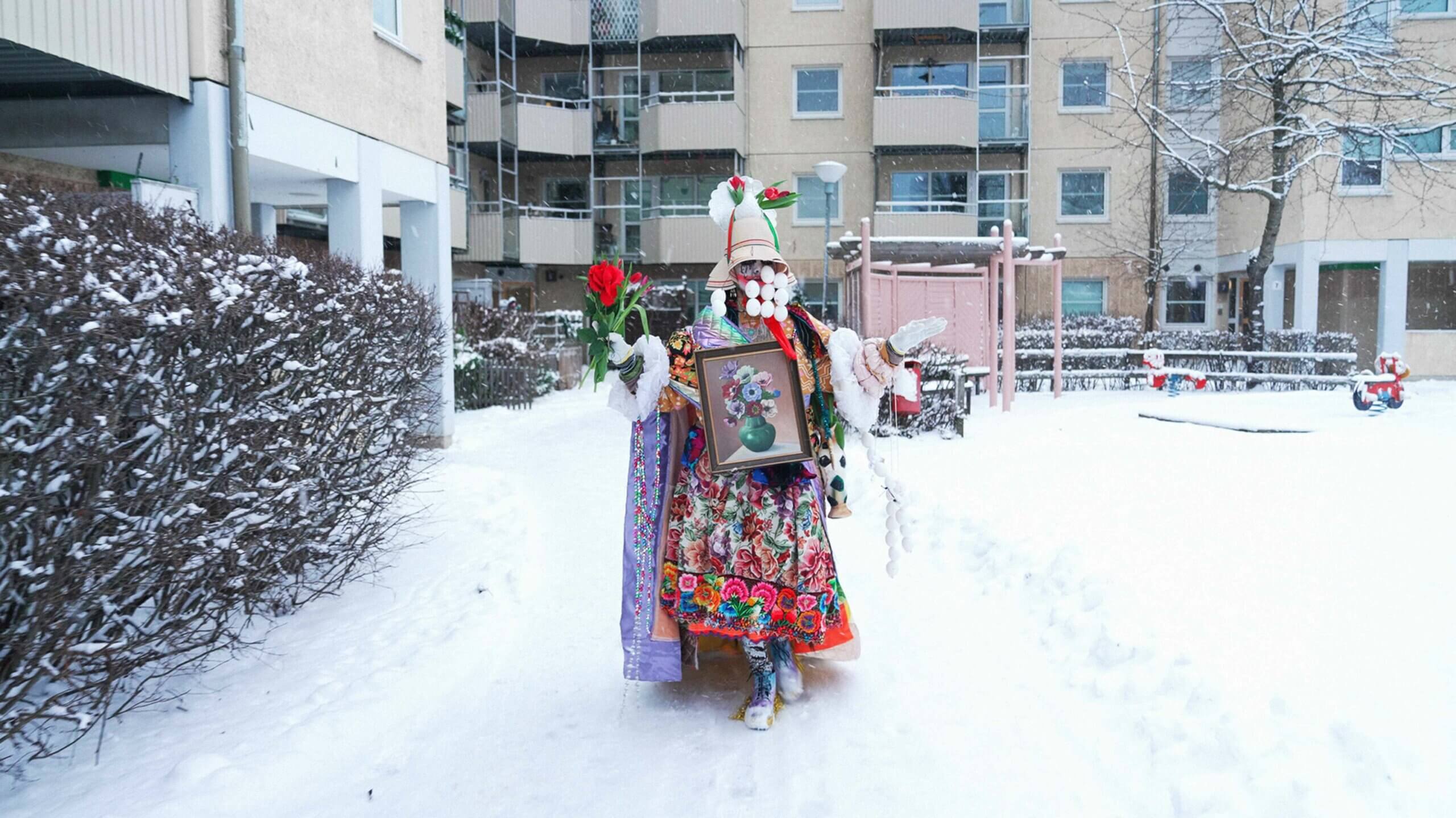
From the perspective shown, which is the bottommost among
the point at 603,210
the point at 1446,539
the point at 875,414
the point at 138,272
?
the point at 1446,539

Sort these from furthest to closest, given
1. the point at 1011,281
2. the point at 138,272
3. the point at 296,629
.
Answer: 1. the point at 1011,281
2. the point at 296,629
3. the point at 138,272

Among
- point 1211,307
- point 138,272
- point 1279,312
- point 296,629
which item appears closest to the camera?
point 138,272

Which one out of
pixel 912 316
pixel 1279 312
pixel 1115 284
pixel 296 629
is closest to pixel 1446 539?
pixel 296 629

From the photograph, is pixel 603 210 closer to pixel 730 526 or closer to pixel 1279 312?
pixel 1279 312

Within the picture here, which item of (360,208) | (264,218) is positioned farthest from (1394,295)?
(264,218)

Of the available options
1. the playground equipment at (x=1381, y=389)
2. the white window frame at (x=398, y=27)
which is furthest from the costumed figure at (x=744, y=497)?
the playground equipment at (x=1381, y=389)

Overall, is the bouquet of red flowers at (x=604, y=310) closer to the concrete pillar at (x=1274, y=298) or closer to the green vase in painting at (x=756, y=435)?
the green vase in painting at (x=756, y=435)

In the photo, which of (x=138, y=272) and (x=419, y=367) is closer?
(x=138, y=272)

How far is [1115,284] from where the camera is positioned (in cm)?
2725

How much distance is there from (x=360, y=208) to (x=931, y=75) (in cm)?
2054

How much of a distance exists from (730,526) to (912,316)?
12665 millimetres

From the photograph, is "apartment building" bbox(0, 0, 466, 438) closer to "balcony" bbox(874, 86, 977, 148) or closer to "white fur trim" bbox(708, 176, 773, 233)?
"white fur trim" bbox(708, 176, 773, 233)

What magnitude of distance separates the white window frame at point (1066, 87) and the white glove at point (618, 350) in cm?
2606

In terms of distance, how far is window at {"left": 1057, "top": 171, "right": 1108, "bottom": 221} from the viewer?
1084 inches
